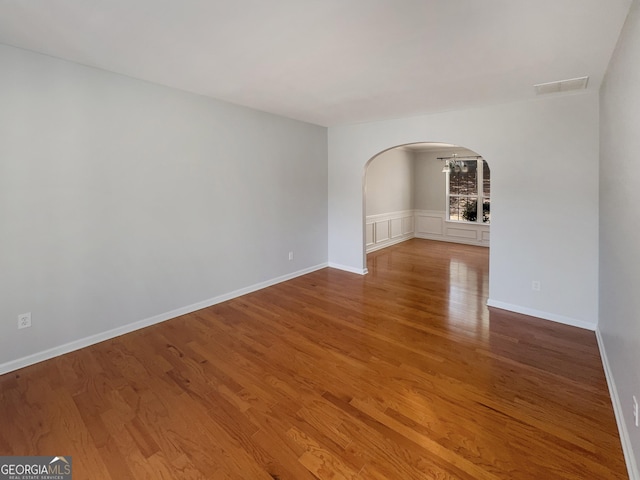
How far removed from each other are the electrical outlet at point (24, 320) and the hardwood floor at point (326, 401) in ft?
1.23

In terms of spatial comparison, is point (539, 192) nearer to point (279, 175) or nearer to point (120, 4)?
point (279, 175)

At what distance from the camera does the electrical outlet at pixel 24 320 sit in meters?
2.53

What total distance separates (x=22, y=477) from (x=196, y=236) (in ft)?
8.03

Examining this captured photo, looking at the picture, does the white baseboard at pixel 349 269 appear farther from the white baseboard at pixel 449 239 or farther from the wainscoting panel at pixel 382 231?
the white baseboard at pixel 449 239

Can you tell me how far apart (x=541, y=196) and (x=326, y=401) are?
318 cm

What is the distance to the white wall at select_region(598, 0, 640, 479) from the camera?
5.05ft

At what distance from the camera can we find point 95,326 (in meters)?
2.95

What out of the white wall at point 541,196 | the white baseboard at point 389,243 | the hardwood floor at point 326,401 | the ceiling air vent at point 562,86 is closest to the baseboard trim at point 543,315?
the white wall at point 541,196

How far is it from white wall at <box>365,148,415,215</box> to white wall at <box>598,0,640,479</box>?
14.8 feet

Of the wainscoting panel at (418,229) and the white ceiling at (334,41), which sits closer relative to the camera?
the white ceiling at (334,41)

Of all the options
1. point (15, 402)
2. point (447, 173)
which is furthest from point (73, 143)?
point (447, 173)

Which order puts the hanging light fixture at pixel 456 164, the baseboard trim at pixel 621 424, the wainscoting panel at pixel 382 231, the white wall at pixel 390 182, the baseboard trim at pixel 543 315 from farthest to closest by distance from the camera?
the hanging light fixture at pixel 456 164 < the wainscoting panel at pixel 382 231 < the white wall at pixel 390 182 < the baseboard trim at pixel 543 315 < the baseboard trim at pixel 621 424

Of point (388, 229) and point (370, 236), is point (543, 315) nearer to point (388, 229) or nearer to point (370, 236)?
point (370, 236)

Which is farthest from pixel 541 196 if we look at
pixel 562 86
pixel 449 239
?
pixel 449 239
